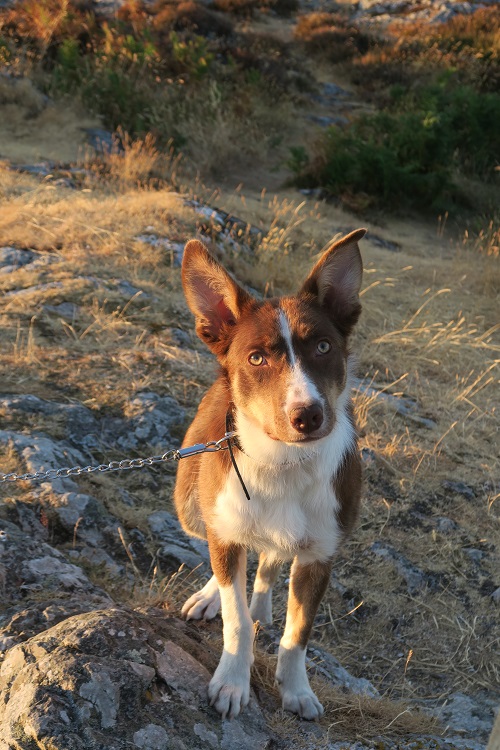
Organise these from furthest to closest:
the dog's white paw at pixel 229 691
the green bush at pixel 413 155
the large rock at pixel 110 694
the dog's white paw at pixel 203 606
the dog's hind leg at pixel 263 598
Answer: the green bush at pixel 413 155 < the dog's hind leg at pixel 263 598 < the dog's white paw at pixel 203 606 < the dog's white paw at pixel 229 691 < the large rock at pixel 110 694

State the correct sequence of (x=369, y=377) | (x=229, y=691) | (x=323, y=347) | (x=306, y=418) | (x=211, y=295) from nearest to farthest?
(x=306, y=418), (x=229, y=691), (x=323, y=347), (x=211, y=295), (x=369, y=377)

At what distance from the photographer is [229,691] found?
247cm

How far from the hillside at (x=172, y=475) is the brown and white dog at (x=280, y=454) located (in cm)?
23

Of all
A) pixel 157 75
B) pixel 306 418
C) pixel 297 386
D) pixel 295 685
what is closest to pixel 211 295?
pixel 297 386

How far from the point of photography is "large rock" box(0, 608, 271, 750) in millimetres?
2002

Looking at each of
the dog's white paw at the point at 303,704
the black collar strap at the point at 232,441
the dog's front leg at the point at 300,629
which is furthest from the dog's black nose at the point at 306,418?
the dog's white paw at the point at 303,704

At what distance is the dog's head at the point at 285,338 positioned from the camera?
7.77 feet

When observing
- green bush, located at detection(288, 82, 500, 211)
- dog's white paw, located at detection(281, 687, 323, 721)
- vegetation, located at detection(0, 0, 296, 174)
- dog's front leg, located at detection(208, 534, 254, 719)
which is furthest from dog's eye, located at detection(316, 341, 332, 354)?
vegetation, located at detection(0, 0, 296, 174)

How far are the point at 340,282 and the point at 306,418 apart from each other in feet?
2.34

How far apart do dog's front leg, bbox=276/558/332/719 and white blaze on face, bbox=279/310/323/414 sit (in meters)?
0.76

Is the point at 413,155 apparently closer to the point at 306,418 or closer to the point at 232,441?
the point at 232,441

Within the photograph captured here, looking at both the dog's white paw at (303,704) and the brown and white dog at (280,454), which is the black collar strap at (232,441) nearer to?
the brown and white dog at (280,454)

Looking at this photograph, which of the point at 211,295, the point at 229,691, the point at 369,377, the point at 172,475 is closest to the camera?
the point at 229,691

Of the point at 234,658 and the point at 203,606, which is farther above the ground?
the point at 234,658
